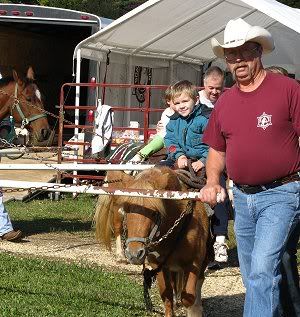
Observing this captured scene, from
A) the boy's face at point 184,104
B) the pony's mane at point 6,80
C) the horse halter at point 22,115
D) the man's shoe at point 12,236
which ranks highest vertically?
the boy's face at point 184,104

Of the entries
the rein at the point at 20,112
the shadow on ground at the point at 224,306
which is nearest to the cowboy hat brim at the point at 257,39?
the shadow on ground at the point at 224,306

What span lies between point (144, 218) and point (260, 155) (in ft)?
3.70

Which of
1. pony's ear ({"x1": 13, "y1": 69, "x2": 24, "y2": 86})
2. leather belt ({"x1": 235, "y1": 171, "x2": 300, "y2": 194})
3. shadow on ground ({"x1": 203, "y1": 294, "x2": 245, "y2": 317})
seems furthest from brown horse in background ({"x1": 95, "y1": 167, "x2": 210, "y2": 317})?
pony's ear ({"x1": 13, "y1": 69, "x2": 24, "y2": 86})

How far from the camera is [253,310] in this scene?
5293 mm

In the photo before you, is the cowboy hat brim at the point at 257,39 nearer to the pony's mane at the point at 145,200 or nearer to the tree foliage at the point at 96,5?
the pony's mane at the point at 145,200

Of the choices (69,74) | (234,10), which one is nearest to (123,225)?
(234,10)

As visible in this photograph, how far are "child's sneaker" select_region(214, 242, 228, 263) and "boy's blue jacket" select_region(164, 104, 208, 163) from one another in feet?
4.75

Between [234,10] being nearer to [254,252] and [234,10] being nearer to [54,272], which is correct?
[54,272]

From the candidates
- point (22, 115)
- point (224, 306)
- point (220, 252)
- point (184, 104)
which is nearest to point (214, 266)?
point (220, 252)

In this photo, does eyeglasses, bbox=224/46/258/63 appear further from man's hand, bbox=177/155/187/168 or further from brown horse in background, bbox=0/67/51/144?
brown horse in background, bbox=0/67/51/144

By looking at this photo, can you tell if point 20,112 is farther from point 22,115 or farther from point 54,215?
point 54,215

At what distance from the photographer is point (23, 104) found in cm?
1123

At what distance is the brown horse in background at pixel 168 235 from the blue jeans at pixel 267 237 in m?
0.85

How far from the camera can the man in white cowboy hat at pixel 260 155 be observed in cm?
525
